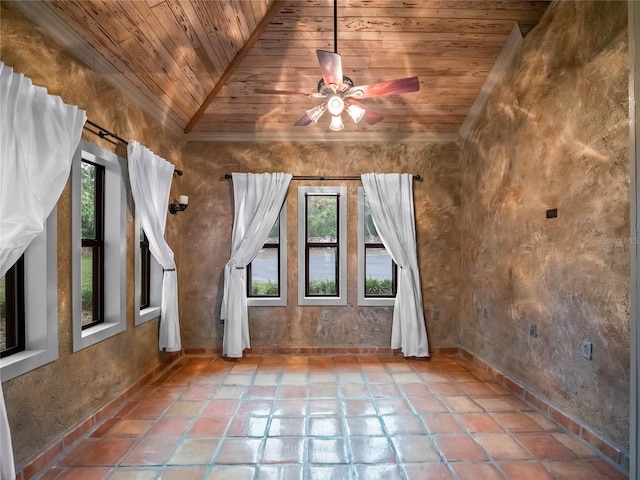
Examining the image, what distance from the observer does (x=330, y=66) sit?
2.26 meters

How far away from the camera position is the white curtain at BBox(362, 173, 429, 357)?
430cm

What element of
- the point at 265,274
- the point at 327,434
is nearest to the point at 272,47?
the point at 265,274

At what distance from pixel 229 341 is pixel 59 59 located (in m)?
3.19

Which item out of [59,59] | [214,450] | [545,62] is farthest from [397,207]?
[59,59]

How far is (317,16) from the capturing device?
300cm

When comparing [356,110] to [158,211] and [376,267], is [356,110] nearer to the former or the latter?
[158,211]

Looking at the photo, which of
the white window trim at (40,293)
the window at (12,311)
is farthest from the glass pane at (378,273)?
the window at (12,311)

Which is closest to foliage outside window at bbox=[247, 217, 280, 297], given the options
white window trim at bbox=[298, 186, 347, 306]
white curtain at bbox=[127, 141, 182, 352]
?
white window trim at bbox=[298, 186, 347, 306]

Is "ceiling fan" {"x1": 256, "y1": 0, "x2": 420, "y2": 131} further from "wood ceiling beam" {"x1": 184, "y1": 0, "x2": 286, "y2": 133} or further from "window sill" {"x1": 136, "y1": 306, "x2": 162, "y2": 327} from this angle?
"window sill" {"x1": 136, "y1": 306, "x2": 162, "y2": 327}

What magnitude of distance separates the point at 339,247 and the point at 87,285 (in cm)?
278

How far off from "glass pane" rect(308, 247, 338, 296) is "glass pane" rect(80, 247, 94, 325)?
2468 mm

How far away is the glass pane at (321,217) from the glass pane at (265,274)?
0.59 meters

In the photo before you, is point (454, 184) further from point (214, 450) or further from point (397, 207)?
point (214, 450)

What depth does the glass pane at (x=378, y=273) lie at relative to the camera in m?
4.58
